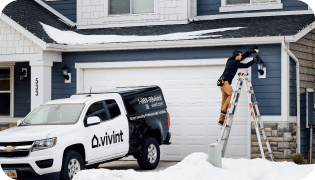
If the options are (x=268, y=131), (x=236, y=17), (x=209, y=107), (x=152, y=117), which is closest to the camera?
(x=152, y=117)

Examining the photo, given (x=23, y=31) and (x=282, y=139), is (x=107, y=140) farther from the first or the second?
(x=23, y=31)

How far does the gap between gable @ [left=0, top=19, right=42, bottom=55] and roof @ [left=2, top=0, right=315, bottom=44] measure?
1.07 ft

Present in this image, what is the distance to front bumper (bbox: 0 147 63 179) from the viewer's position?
8094 millimetres

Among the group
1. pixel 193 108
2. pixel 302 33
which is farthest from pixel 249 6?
pixel 193 108

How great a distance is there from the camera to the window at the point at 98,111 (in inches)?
376

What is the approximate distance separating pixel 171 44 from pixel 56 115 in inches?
170

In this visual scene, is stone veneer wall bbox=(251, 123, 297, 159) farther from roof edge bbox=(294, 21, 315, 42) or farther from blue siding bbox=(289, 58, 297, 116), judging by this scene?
roof edge bbox=(294, 21, 315, 42)

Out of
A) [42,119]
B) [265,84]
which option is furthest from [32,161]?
[265,84]

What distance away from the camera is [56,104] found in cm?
996

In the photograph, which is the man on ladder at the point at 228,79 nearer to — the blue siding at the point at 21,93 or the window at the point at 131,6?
the window at the point at 131,6

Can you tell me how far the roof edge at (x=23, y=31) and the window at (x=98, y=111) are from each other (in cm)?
370

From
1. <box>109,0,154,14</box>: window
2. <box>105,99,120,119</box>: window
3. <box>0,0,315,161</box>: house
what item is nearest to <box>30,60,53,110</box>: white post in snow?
<box>0,0,315,161</box>: house

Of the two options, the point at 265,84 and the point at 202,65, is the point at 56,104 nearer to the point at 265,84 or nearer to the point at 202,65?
the point at 202,65

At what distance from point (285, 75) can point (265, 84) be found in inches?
22.4
